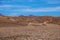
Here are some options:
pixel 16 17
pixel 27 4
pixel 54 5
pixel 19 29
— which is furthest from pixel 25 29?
pixel 54 5

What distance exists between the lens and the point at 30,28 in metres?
2.88

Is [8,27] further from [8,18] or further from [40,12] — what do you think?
[40,12]

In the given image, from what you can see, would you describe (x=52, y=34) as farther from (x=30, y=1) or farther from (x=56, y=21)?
(x=30, y=1)

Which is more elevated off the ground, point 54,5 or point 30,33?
point 54,5

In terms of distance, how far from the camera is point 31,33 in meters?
2.85

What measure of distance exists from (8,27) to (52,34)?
0.84 metres

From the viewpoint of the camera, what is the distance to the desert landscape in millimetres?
2828

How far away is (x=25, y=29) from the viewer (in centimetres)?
285

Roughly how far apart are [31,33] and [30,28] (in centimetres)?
10

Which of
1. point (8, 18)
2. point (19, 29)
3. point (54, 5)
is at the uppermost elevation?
point (54, 5)

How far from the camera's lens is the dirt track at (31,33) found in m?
2.82

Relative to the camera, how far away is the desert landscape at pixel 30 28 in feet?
9.28

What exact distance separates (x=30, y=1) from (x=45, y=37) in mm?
743

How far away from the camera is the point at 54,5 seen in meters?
2.90
